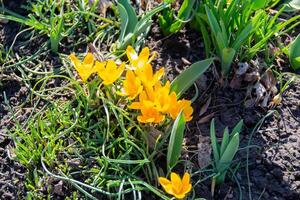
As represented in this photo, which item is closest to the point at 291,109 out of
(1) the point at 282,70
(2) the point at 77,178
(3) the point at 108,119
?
(1) the point at 282,70

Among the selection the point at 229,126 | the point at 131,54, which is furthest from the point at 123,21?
the point at 229,126

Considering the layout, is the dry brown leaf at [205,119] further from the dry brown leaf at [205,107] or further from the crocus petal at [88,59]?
the crocus petal at [88,59]

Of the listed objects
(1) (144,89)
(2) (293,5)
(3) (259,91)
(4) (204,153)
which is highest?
(2) (293,5)

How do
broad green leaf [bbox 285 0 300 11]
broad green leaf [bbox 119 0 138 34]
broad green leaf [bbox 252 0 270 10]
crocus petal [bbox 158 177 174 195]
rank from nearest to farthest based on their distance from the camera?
crocus petal [bbox 158 177 174 195]
broad green leaf [bbox 252 0 270 10]
broad green leaf [bbox 119 0 138 34]
broad green leaf [bbox 285 0 300 11]

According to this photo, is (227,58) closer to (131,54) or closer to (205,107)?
(205,107)

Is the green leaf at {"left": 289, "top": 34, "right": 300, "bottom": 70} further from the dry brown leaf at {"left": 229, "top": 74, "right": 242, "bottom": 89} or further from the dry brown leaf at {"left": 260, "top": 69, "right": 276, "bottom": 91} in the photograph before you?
the dry brown leaf at {"left": 229, "top": 74, "right": 242, "bottom": 89}

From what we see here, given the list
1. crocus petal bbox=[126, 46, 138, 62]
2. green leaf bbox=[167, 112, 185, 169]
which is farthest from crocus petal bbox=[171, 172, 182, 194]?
crocus petal bbox=[126, 46, 138, 62]
